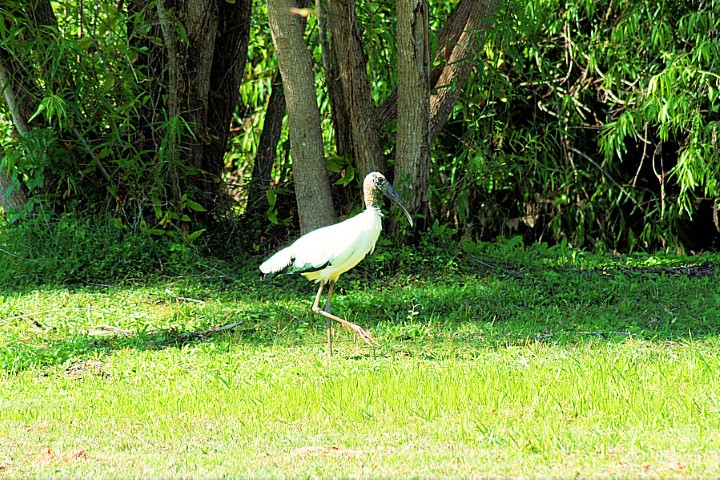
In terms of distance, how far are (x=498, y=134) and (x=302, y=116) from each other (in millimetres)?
2708

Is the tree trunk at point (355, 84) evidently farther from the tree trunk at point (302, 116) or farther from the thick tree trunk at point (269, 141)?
the thick tree trunk at point (269, 141)

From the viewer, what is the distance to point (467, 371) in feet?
17.1

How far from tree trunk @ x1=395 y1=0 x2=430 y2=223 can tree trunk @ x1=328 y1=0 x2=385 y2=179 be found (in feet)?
0.97

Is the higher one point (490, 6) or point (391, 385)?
point (490, 6)

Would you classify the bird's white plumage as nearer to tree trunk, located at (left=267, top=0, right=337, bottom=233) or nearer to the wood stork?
the wood stork

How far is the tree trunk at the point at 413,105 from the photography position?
759 cm

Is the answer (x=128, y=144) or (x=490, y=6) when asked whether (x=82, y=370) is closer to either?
(x=128, y=144)

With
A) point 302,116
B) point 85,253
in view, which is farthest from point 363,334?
point 85,253

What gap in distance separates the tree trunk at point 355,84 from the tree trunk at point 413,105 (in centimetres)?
29

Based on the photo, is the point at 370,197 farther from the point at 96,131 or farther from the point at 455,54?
the point at 96,131

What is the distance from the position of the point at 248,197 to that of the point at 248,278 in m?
1.24

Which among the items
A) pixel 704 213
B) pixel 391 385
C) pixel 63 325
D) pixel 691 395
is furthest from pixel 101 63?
pixel 704 213

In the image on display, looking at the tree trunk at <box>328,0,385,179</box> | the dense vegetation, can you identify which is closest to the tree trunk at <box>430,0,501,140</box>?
the dense vegetation

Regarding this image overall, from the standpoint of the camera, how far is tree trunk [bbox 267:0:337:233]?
750 cm
